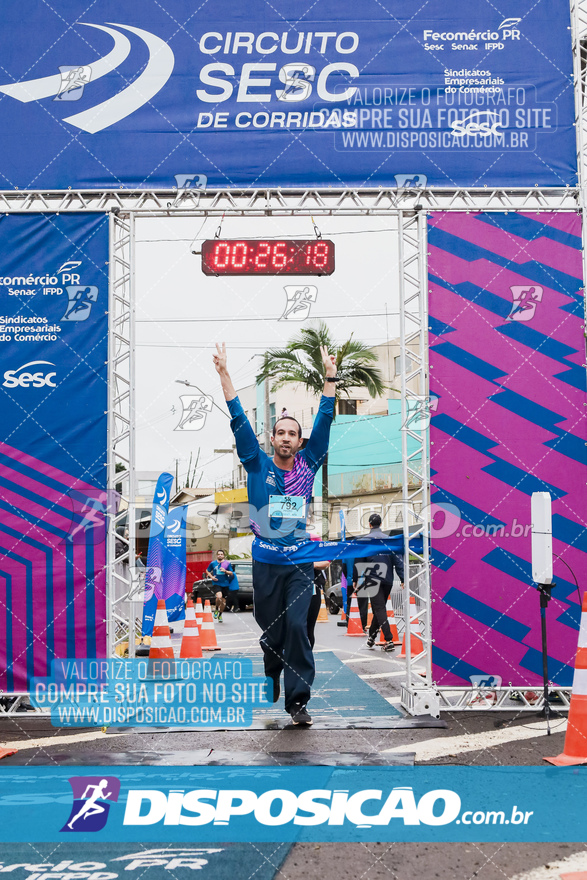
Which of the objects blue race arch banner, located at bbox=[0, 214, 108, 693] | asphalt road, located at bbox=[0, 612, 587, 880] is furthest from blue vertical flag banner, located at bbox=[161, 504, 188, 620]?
asphalt road, located at bbox=[0, 612, 587, 880]

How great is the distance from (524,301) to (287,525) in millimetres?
3031

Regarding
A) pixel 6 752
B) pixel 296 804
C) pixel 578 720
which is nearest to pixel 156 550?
pixel 6 752

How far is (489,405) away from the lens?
312 inches

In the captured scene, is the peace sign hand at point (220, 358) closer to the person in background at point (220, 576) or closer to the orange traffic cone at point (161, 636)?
the orange traffic cone at point (161, 636)

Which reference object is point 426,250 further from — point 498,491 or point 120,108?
point 120,108

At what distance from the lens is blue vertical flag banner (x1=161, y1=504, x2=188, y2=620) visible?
14539mm

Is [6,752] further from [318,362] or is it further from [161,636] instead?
[318,362]

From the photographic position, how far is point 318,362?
28.0 metres

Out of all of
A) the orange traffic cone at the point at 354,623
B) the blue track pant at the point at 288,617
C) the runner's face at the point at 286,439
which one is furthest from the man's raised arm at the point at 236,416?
the orange traffic cone at the point at 354,623

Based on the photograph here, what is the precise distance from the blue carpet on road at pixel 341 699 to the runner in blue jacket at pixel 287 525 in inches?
26.4

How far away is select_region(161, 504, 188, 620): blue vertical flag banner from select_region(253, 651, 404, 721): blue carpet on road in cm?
398

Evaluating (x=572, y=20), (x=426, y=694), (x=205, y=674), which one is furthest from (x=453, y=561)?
(x=572, y=20)

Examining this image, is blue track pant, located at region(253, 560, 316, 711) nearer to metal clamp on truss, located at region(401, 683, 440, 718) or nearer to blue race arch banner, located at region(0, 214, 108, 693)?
metal clamp on truss, located at region(401, 683, 440, 718)

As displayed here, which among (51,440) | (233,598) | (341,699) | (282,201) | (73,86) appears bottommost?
(233,598)
